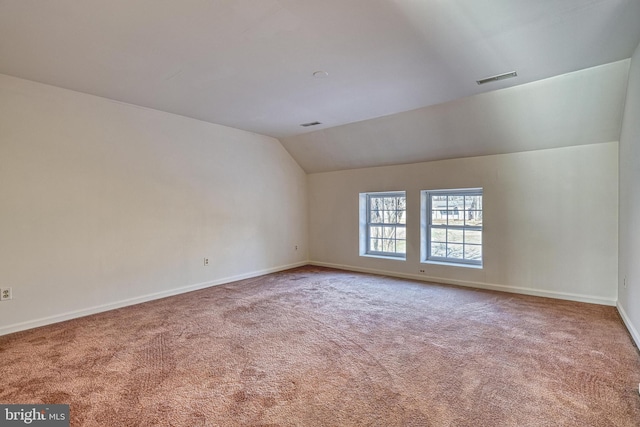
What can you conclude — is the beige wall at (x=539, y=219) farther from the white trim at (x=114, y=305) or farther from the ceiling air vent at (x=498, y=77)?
the white trim at (x=114, y=305)

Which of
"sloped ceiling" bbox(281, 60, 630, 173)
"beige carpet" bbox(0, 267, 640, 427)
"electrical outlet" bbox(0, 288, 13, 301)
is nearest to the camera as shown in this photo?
"beige carpet" bbox(0, 267, 640, 427)

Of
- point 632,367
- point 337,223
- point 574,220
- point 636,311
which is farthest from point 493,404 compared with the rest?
point 337,223

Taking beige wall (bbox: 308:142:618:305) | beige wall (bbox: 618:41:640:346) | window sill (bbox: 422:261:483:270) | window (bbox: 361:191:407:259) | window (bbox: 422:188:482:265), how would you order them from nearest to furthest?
beige wall (bbox: 618:41:640:346) → beige wall (bbox: 308:142:618:305) → window sill (bbox: 422:261:483:270) → window (bbox: 422:188:482:265) → window (bbox: 361:191:407:259)

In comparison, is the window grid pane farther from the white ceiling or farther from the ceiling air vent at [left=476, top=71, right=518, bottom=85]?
the ceiling air vent at [left=476, top=71, right=518, bottom=85]

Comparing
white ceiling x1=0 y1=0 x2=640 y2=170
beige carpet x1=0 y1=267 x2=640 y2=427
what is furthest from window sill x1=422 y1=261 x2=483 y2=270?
white ceiling x1=0 y1=0 x2=640 y2=170

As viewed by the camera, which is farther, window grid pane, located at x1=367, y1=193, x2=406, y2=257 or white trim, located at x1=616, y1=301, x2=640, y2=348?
window grid pane, located at x1=367, y1=193, x2=406, y2=257

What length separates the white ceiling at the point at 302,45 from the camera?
214 centimetres

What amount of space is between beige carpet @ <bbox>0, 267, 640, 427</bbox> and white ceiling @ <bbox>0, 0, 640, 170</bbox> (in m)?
2.60

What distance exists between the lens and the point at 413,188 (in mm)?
5453

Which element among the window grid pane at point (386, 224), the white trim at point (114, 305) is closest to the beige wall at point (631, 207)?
the window grid pane at point (386, 224)

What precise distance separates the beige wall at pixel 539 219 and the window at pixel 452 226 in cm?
24

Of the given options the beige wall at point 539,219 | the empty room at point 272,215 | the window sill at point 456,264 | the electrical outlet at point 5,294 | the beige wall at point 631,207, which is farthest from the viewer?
the window sill at point 456,264

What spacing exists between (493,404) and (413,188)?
392 cm

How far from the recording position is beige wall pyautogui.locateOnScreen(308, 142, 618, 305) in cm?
387
